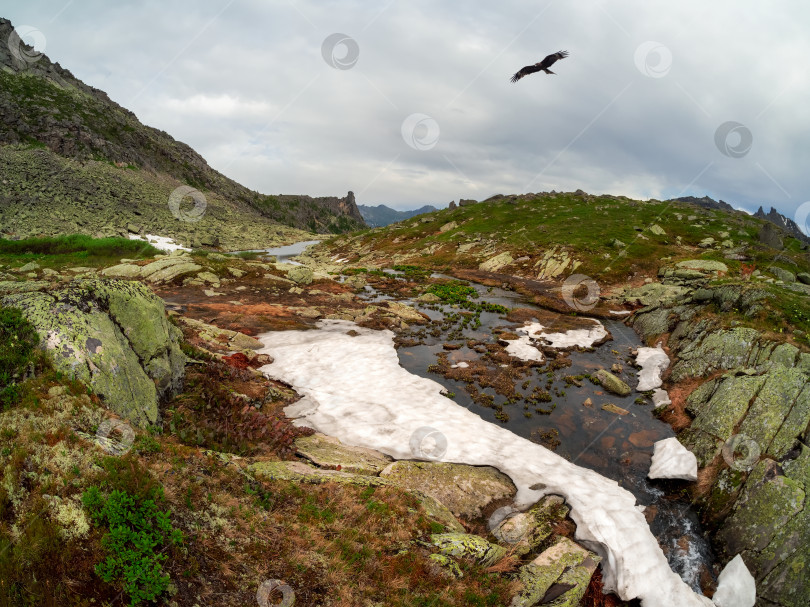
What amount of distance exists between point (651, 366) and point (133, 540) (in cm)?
3108

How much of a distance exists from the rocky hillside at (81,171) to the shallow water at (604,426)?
85835mm

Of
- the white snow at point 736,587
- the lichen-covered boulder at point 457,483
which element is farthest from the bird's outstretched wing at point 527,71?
the white snow at point 736,587

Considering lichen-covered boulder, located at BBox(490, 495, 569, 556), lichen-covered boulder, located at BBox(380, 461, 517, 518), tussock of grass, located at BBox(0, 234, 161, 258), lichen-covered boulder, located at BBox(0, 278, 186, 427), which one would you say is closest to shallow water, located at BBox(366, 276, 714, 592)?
lichen-covered boulder, located at BBox(490, 495, 569, 556)

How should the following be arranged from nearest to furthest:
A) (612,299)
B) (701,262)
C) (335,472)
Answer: (335,472), (612,299), (701,262)

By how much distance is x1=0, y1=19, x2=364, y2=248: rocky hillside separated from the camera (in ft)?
269

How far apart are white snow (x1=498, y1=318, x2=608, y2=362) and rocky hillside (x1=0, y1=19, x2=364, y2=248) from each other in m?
86.9

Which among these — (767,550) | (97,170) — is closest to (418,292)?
(767,550)

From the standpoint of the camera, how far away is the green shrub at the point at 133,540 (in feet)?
17.8

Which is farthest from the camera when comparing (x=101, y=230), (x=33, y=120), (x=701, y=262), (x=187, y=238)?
(x=33, y=120)

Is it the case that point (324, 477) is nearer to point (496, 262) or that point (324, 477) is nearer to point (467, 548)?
point (467, 548)

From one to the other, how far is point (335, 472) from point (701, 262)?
6671 cm

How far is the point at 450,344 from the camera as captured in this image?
31.0m

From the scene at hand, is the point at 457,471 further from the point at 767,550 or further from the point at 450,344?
the point at 450,344

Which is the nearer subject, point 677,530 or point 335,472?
point 335,472
